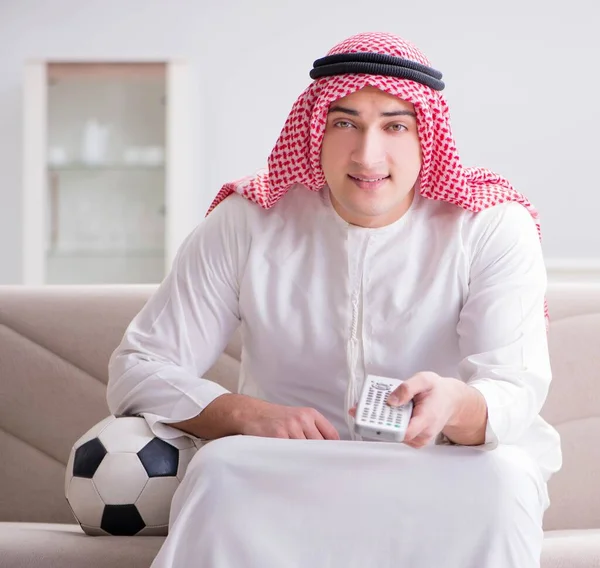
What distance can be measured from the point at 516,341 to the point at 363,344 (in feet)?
1.01

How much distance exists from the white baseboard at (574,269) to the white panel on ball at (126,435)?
3.32 meters

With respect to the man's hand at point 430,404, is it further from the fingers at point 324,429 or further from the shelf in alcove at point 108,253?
the shelf in alcove at point 108,253

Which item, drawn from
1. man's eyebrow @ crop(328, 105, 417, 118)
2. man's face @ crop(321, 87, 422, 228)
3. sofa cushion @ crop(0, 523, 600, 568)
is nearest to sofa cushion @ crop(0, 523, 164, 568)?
sofa cushion @ crop(0, 523, 600, 568)

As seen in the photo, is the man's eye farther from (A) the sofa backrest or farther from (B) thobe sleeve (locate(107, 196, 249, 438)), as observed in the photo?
(A) the sofa backrest

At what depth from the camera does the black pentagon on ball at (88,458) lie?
160cm

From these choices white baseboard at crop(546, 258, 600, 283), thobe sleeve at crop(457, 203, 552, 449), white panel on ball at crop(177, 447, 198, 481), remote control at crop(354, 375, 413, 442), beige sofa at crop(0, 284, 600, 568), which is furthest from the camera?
white baseboard at crop(546, 258, 600, 283)

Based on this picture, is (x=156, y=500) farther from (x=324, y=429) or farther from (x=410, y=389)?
(x=410, y=389)

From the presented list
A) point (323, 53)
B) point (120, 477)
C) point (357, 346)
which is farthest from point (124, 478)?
point (323, 53)

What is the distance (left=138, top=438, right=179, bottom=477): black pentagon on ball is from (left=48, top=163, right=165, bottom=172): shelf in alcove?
316 centimetres

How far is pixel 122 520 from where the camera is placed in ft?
5.32

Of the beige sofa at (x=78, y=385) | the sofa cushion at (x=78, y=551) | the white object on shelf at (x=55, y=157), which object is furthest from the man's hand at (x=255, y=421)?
the white object on shelf at (x=55, y=157)

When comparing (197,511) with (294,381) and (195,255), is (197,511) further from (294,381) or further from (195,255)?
(195,255)

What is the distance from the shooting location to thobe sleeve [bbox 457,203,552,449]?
1.52 meters

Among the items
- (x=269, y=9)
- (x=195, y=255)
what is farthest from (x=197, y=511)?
(x=269, y=9)
